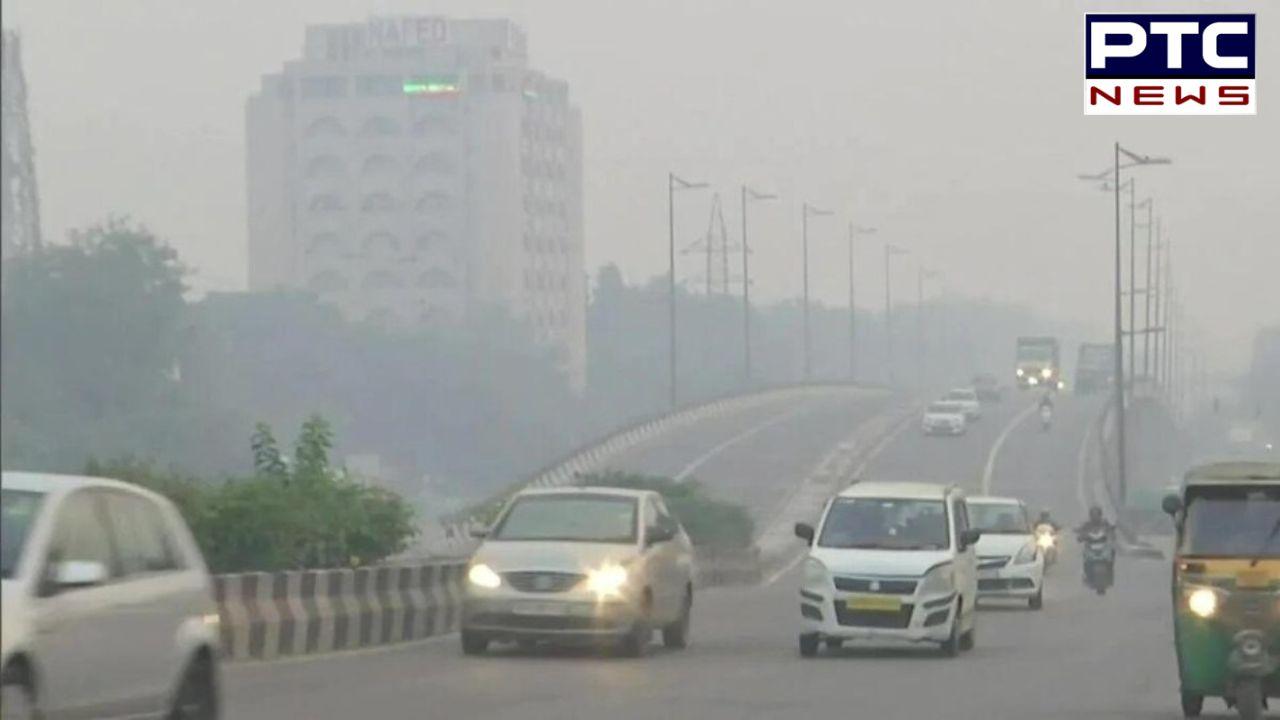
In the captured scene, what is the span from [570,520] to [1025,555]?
1502 cm

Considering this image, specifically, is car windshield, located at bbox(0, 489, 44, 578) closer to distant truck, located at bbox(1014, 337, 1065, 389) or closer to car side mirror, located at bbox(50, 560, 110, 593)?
car side mirror, located at bbox(50, 560, 110, 593)

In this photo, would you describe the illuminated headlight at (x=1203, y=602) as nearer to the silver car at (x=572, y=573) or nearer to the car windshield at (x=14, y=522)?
the car windshield at (x=14, y=522)

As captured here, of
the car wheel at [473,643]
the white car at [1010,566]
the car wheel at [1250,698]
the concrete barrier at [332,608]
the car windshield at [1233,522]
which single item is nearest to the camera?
the car wheel at [1250,698]

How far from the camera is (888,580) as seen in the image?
27594 millimetres

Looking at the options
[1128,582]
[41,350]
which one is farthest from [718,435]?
[1128,582]

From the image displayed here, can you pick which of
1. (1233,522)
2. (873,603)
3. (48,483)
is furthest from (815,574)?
(48,483)

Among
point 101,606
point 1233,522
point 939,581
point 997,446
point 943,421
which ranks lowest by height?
point 997,446

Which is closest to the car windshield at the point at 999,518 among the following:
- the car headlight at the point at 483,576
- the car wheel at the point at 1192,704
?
the car headlight at the point at 483,576

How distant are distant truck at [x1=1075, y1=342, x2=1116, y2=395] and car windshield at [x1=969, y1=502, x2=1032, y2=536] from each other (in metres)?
97.6

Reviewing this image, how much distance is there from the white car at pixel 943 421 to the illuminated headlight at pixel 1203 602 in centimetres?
9450

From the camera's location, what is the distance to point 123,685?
13.8 metres

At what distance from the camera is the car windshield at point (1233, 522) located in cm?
1850

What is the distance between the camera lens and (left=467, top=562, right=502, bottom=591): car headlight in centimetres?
2619

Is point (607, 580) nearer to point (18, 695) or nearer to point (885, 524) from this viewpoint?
point (885, 524)
